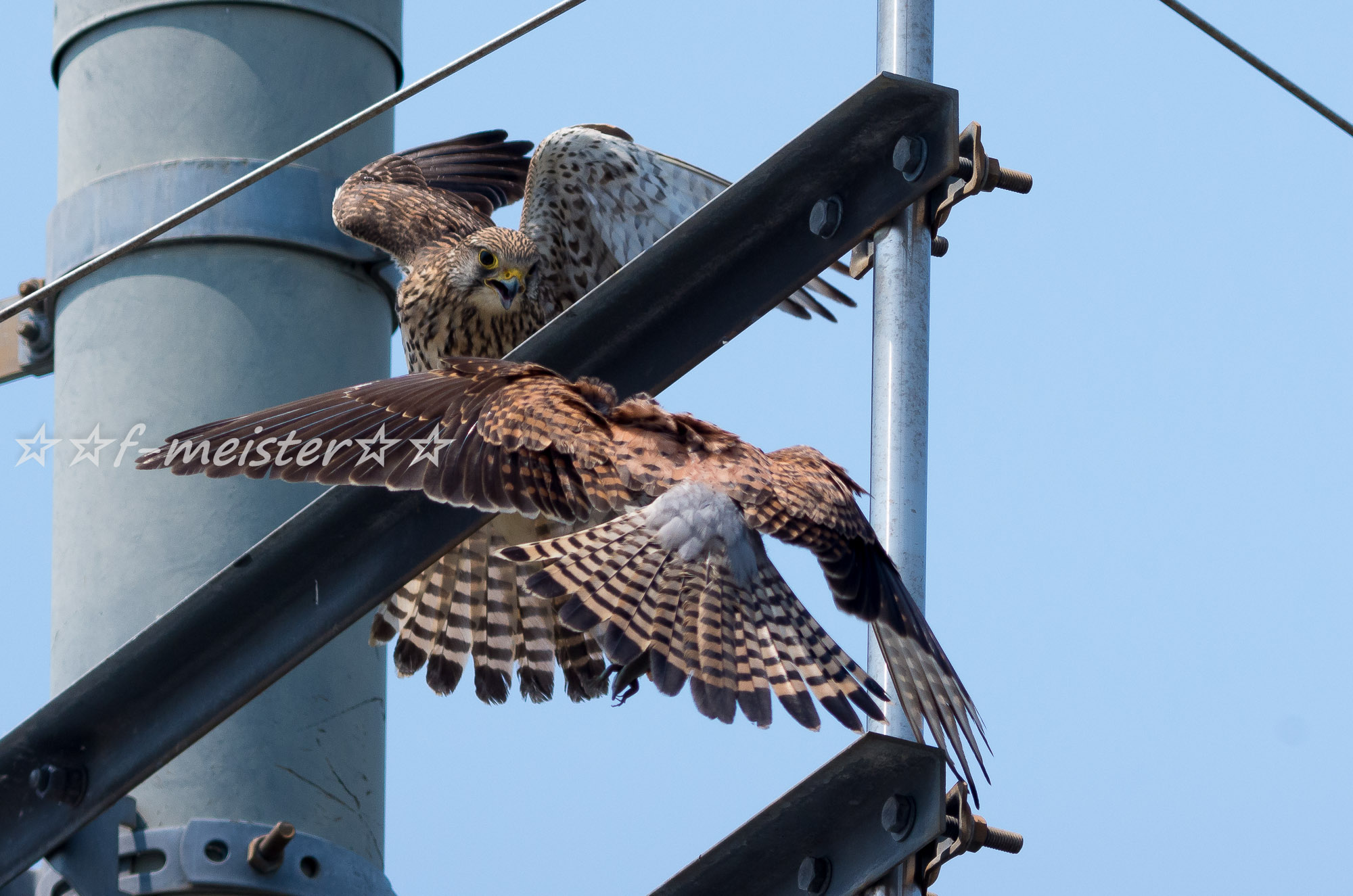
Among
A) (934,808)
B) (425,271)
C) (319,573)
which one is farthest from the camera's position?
(425,271)

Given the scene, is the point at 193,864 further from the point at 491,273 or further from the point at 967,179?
the point at 491,273

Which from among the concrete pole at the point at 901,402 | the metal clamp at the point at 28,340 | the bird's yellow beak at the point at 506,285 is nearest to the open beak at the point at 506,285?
the bird's yellow beak at the point at 506,285

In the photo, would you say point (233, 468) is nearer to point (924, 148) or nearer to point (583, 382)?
point (583, 382)

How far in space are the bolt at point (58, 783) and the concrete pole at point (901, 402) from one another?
1.41 meters

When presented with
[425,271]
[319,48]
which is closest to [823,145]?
[319,48]

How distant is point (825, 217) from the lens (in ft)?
12.6

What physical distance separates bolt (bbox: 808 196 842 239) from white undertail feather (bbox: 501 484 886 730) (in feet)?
1.94

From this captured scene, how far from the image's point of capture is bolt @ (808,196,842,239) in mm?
3852

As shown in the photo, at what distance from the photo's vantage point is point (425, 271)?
672 cm

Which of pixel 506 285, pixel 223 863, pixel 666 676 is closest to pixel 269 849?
pixel 223 863

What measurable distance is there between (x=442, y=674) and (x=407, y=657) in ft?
0.31

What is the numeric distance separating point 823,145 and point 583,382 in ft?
2.00

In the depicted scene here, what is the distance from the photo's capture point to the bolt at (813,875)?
3.51 meters

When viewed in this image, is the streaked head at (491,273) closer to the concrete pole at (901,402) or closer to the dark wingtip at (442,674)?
the dark wingtip at (442,674)
